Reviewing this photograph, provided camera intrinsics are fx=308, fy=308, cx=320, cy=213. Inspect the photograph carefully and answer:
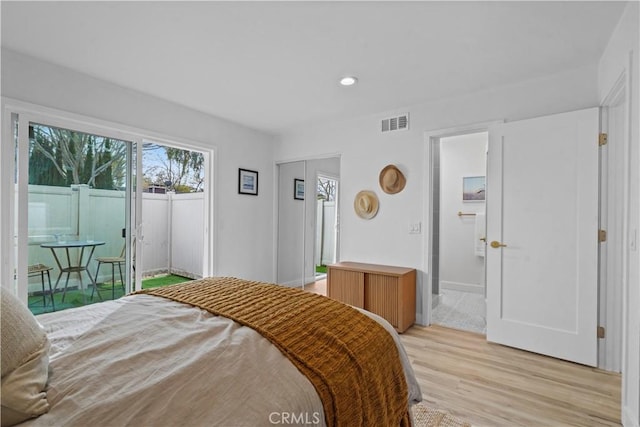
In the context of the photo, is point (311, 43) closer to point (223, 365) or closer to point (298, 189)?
point (223, 365)

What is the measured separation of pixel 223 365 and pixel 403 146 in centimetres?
319

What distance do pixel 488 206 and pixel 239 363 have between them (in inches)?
112

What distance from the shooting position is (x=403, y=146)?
3633mm

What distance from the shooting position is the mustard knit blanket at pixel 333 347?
3.60 ft

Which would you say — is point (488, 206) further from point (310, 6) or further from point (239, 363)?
point (239, 363)

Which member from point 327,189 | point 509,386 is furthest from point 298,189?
point 509,386

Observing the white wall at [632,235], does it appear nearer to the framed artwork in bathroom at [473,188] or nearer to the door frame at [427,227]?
the door frame at [427,227]

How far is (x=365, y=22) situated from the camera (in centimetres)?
202

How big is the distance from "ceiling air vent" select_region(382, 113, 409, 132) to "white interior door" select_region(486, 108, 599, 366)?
0.93 metres

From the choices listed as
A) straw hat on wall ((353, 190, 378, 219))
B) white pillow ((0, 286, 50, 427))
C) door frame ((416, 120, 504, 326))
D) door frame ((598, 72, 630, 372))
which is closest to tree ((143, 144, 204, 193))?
straw hat on wall ((353, 190, 378, 219))

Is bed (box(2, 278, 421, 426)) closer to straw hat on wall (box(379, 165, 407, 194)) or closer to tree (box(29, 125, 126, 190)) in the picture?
tree (box(29, 125, 126, 190))

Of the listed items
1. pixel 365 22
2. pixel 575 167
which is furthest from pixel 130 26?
pixel 575 167

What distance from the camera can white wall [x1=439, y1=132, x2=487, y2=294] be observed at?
4.89 meters

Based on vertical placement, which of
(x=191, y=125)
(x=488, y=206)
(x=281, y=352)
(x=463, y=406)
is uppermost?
(x=191, y=125)
